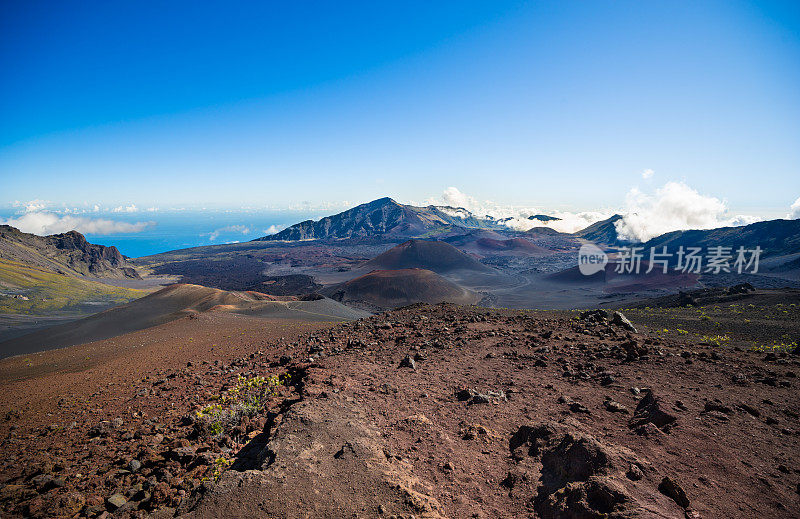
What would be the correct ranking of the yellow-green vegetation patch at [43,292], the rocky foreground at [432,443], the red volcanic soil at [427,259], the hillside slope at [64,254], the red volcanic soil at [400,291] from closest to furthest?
1. the rocky foreground at [432,443]
2. the yellow-green vegetation patch at [43,292]
3. the red volcanic soil at [400,291]
4. the hillside slope at [64,254]
5. the red volcanic soil at [427,259]

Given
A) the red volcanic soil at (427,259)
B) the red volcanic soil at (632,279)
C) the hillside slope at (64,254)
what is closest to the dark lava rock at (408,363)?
the red volcanic soil at (632,279)

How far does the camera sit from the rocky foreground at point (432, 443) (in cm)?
331

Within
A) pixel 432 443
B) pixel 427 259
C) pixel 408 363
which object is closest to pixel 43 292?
pixel 408 363

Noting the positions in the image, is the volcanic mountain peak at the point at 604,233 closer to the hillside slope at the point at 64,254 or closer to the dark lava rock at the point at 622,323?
the dark lava rock at the point at 622,323

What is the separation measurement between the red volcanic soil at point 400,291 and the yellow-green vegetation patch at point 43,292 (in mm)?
39249

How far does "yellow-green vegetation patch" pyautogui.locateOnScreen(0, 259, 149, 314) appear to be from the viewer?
147 feet

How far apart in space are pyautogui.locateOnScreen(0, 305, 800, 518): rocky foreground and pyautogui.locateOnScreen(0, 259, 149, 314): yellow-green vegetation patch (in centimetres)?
5793

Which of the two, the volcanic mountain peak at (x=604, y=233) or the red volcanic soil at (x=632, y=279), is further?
the volcanic mountain peak at (x=604, y=233)

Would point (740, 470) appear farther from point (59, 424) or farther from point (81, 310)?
point (81, 310)

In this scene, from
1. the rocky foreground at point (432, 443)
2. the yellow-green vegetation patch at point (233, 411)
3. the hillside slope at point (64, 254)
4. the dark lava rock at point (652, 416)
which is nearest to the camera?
the rocky foreground at point (432, 443)

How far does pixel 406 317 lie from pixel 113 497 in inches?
457

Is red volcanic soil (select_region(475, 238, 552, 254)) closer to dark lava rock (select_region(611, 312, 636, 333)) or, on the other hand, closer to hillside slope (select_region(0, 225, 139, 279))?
dark lava rock (select_region(611, 312, 636, 333))

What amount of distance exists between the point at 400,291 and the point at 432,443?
47899 millimetres

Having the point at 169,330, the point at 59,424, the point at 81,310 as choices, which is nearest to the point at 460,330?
the point at 59,424
